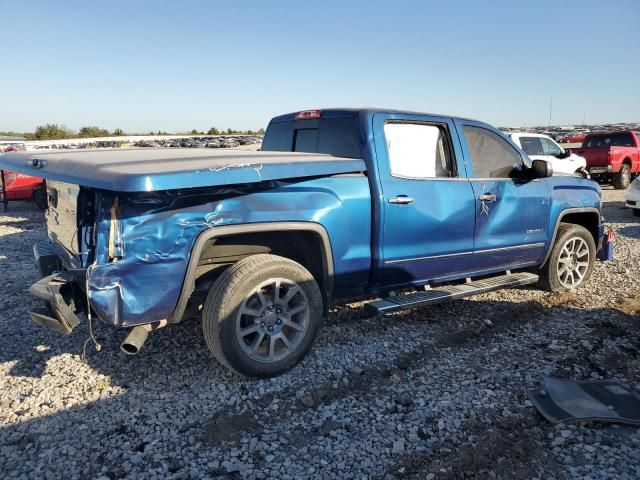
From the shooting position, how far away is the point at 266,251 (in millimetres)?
3613

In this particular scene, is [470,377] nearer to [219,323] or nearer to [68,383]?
[219,323]

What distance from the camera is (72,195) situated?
3.23 m

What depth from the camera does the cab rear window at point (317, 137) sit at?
4.01m

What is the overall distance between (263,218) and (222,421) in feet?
4.29

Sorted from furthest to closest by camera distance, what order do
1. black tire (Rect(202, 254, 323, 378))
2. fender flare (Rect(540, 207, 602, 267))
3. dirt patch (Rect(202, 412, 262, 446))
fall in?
fender flare (Rect(540, 207, 602, 267))
black tire (Rect(202, 254, 323, 378))
dirt patch (Rect(202, 412, 262, 446))

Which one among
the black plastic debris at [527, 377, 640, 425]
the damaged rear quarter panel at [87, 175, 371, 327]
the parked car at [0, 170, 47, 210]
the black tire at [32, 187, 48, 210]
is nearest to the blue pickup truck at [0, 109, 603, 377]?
the damaged rear quarter panel at [87, 175, 371, 327]

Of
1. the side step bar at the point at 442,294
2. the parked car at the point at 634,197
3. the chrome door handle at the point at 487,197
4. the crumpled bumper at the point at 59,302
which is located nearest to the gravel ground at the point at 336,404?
the side step bar at the point at 442,294

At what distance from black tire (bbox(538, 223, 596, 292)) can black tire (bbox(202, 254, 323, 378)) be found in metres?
3.16

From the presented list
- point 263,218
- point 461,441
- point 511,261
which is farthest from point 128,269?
point 511,261

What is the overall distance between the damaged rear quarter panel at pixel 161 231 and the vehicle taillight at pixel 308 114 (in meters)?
1.24

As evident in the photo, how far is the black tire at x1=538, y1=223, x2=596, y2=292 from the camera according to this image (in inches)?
211

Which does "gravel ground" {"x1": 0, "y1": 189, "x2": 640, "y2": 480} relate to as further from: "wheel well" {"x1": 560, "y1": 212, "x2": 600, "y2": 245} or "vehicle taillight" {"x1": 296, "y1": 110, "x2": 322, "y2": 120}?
"vehicle taillight" {"x1": 296, "y1": 110, "x2": 322, "y2": 120}

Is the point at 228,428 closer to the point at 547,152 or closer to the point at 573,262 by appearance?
the point at 573,262

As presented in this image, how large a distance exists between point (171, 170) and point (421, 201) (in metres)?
2.13
